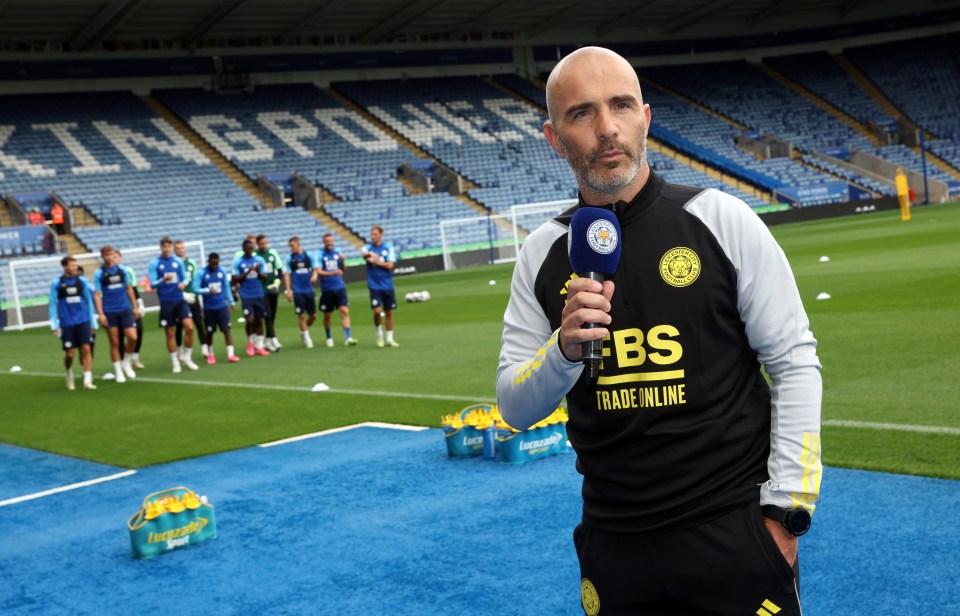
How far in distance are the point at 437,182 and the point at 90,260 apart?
18099 millimetres

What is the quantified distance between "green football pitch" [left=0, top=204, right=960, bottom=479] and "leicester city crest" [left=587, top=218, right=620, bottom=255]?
522 centimetres

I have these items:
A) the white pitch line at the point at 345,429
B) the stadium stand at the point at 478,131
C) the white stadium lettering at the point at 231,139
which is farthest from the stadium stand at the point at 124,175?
the white pitch line at the point at 345,429

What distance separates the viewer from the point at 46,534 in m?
7.75

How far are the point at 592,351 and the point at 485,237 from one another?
39.8 m

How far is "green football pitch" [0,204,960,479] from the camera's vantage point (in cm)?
854

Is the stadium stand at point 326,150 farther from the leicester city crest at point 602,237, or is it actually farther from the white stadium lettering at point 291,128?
the leicester city crest at point 602,237

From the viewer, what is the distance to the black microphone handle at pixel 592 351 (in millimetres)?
2281

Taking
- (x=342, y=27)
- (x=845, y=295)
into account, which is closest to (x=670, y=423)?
(x=845, y=295)

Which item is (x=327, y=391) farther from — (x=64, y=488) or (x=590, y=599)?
(x=590, y=599)

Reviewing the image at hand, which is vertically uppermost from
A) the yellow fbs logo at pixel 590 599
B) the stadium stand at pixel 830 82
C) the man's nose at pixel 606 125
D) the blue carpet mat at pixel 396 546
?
the stadium stand at pixel 830 82

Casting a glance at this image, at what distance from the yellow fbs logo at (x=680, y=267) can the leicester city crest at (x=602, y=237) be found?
0.69ft

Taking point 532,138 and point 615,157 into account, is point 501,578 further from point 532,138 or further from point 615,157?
point 532,138

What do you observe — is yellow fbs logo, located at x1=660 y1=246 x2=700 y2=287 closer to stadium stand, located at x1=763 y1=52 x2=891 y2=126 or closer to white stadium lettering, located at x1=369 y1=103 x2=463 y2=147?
white stadium lettering, located at x1=369 y1=103 x2=463 y2=147

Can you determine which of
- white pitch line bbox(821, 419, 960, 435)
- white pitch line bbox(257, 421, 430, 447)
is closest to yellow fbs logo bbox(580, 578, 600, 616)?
white pitch line bbox(821, 419, 960, 435)
